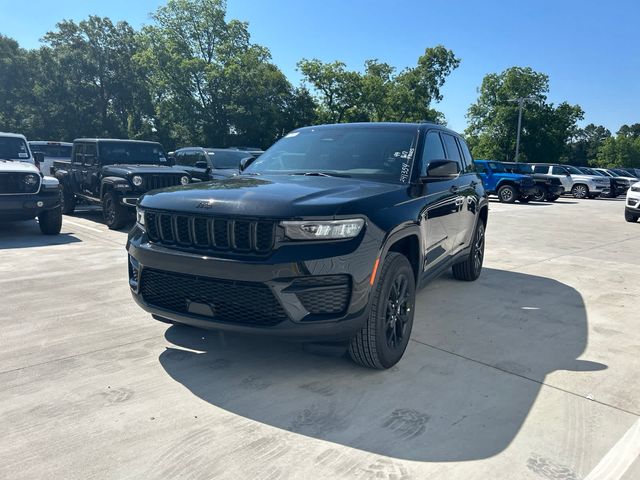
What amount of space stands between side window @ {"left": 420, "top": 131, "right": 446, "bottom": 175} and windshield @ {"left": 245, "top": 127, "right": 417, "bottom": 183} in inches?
5.3

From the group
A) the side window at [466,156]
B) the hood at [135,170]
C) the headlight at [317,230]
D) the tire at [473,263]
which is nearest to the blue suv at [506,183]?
the hood at [135,170]

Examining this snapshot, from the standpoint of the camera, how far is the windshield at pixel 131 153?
10352 mm

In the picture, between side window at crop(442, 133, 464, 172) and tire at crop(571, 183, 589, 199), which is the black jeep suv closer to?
side window at crop(442, 133, 464, 172)

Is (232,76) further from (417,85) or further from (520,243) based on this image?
(520,243)

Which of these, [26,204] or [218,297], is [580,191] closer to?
[26,204]

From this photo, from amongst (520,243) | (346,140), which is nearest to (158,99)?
(520,243)

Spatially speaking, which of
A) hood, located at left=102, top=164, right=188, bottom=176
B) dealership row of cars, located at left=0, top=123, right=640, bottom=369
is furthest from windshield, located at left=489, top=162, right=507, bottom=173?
dealership row of cars, located at left=0, top=123, right=640, bottom=369

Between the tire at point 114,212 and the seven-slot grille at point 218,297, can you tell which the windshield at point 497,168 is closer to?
the tire at point 114,212

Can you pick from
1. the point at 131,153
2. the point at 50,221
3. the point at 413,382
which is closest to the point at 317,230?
the point at 413,382

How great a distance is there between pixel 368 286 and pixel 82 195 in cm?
950

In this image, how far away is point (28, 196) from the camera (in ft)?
26.9

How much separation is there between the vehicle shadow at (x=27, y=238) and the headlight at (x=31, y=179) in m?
0.97

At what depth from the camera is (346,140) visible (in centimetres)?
445

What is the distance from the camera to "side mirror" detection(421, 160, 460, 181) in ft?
12.6
